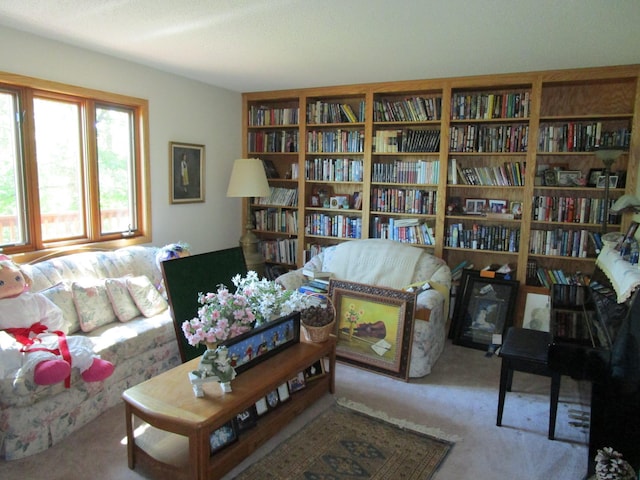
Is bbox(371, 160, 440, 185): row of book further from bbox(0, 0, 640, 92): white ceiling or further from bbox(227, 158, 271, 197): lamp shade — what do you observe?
bbox(227, 158, 271, 197): lamp shade

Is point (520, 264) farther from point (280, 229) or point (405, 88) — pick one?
point (280, 229)

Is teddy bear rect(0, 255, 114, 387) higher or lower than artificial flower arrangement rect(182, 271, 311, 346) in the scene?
lower

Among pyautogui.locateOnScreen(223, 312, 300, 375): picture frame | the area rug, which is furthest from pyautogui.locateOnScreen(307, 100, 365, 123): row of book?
the area rug

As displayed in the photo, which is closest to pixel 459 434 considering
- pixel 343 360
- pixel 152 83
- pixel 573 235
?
pixel 343 360

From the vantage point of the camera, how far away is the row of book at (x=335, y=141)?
4500 millimetres

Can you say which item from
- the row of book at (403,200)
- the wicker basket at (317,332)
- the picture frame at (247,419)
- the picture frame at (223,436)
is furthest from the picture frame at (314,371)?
the row of book at (403,200)

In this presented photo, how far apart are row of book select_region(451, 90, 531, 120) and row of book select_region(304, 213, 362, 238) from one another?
4.70ft

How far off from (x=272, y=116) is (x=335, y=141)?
32.6 inches

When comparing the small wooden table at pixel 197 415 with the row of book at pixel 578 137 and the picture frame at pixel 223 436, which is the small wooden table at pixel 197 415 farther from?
the row of book at pixel 578 137

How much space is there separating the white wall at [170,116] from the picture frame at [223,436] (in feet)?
7.84

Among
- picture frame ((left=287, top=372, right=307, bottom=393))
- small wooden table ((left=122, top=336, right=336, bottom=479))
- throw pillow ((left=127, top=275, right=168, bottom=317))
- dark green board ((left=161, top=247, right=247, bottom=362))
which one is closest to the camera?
small wooden table ((left=122, top=336, right=336, bottom=479))

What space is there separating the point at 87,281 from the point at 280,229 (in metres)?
2.34

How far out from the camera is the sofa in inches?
124

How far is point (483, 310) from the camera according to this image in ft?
12.6
